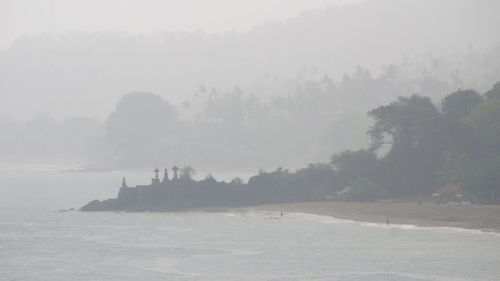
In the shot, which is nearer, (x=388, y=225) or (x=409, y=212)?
(x=388, y=225)

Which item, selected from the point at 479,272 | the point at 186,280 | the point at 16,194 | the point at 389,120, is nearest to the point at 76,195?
the point at 16,194

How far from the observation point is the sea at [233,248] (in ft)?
174

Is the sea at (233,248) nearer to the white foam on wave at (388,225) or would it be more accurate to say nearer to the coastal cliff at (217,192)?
the white foam on wave at (388,225)

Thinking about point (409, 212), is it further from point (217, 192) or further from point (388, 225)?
point (217, 192)

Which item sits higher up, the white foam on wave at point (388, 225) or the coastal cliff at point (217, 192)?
the coastal cliff at point (217, 192)

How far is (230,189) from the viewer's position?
8919cm

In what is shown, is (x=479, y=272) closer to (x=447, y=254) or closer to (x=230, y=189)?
(x=447, y=254)

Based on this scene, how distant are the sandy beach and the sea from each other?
220 centimetres

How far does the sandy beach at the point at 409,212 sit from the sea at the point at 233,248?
220cm

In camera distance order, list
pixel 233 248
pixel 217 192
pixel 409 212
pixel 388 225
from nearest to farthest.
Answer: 1. pixel 233 248
2. pixel 388 225
3. pixel 409 212
4. pixel 217 192

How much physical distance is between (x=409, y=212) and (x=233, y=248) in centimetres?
2114

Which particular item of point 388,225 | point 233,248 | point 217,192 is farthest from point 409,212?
point 217,192

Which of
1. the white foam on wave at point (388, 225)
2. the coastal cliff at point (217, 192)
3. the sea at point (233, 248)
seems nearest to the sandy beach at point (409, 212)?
the white foam on wave at point (388, 225)

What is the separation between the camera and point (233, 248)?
62.7 m
